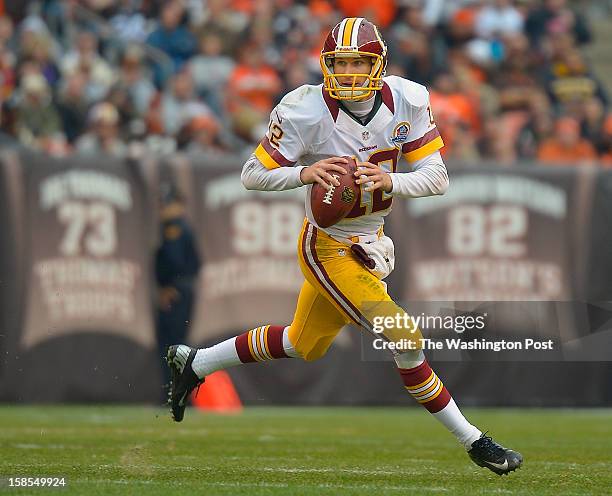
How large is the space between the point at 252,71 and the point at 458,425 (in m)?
7.55

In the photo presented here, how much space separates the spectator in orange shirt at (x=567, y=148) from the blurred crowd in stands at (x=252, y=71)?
0.01m

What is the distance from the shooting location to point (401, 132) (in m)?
5.99

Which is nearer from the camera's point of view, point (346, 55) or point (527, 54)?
point (346, 55)

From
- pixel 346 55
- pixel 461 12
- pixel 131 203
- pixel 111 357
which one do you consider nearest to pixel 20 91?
pixel 131 203

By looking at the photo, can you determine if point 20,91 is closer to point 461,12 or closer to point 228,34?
point 228,34

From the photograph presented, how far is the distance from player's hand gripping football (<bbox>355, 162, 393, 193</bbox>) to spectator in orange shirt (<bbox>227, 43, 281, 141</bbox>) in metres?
6.47

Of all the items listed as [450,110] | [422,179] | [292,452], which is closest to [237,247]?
[450,110]

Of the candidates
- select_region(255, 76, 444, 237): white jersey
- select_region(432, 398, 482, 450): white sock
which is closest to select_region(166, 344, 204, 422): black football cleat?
select_region(255, 76, 444, 237): white jersey

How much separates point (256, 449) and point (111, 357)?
3.52 meters

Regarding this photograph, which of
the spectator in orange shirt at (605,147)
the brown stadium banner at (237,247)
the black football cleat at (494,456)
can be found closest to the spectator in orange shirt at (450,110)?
the spectator in orange shirt at (605,147)

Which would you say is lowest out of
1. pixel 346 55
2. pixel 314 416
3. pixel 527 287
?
pixel 314 416

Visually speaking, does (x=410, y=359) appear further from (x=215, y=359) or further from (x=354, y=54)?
(x=354, y=54)

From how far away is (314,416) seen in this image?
10.1m

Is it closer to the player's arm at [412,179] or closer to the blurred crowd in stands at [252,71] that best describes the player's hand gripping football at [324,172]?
the player's arm at [412,179]
